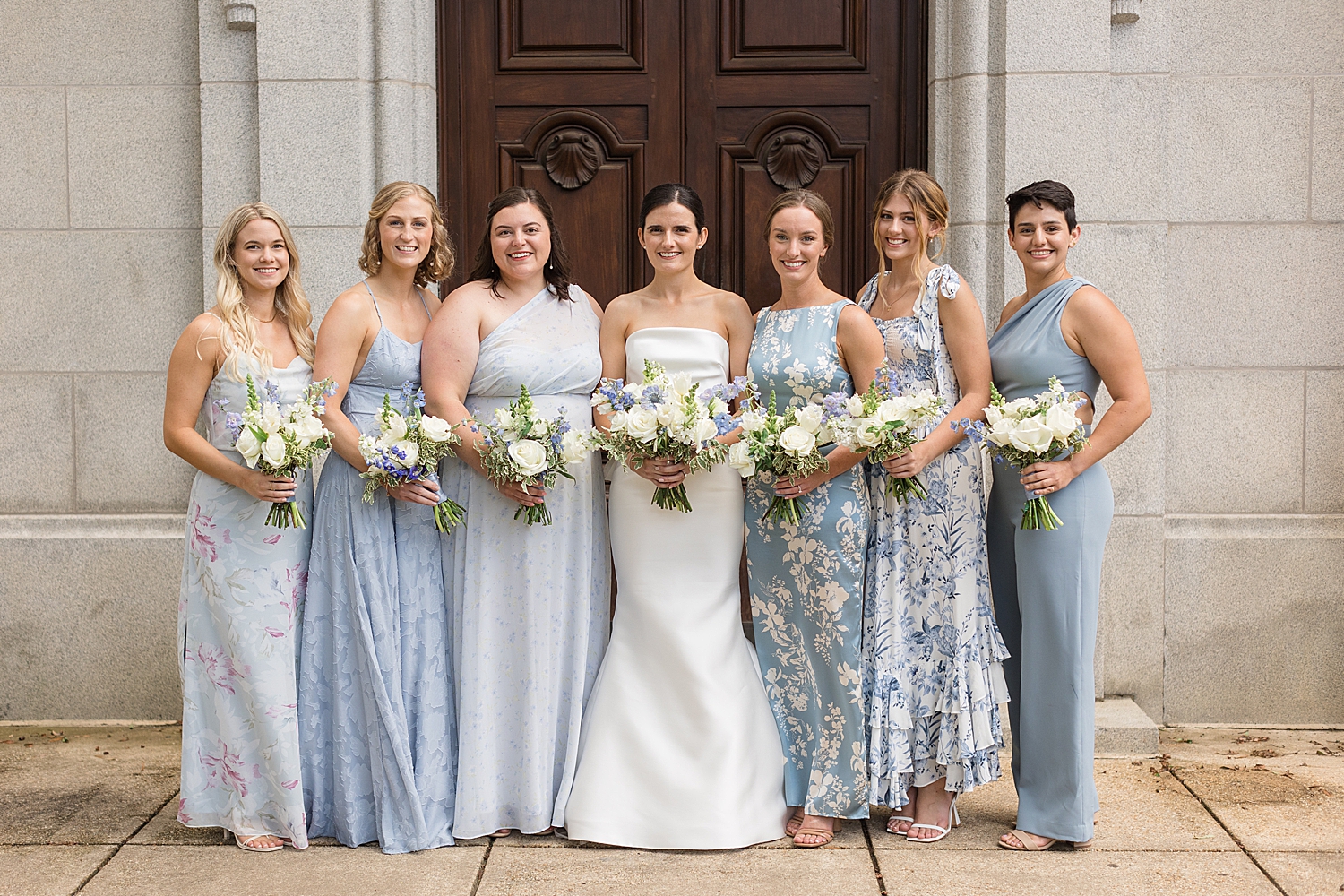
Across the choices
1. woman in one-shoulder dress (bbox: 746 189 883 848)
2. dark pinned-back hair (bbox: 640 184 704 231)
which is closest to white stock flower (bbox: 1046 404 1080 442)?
woman in one-shoulder dress (bbox: 746 189 883 848)

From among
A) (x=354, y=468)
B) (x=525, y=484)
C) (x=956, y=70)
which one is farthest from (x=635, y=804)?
(x=956, y=70)

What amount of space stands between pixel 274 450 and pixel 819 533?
6.14 ft

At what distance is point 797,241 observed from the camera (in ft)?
12.8

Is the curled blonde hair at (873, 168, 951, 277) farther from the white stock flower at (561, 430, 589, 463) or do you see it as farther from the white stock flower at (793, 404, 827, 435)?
the white stock flower at (561, 430, 589, 463)

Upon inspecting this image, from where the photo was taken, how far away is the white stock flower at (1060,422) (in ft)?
11.6

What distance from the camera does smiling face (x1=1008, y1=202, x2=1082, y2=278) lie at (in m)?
3.83

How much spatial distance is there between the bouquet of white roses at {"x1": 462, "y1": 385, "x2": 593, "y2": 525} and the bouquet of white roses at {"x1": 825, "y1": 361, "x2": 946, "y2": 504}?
0.88 meters

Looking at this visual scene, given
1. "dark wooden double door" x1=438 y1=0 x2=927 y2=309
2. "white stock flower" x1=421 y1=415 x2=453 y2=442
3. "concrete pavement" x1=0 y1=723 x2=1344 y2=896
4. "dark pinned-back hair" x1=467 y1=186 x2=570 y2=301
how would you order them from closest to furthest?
"concrete pavement" x1=0 y1=723 x2=1344 y2=896, "white stock flower" x1=421 y1=415 x2=453 y2=442, "dark pinned-back hair" x1=467 y1=186 x2=570 y2=301, "dark wooden double door" x1=438 y1=0 x2=927 y2=309

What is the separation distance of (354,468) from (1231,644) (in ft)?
13.7

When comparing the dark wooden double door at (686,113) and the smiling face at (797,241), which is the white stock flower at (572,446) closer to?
the smiling face at (797,241)

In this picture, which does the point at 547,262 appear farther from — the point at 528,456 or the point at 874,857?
the point at 874,857

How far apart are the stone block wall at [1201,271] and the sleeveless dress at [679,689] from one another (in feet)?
6.27

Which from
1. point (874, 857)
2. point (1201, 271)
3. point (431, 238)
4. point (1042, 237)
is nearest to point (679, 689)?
point (874, 857)

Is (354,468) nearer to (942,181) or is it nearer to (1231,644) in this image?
(942,181)
